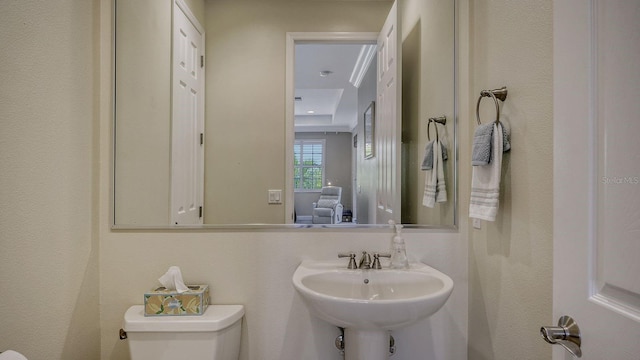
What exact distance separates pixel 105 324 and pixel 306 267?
929 millimetres

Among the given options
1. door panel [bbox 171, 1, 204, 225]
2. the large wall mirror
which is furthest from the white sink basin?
door panel [bbox 171, 1, 204, 225]

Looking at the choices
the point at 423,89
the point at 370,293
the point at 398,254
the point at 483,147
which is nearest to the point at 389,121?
the point at 423,89

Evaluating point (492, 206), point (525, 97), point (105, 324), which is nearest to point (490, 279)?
point (492, 206)

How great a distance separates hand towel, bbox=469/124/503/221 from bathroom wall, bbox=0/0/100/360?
1.57 meters

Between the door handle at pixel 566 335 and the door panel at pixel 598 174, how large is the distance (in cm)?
1

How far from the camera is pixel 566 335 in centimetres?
66

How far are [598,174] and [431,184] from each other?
2.90ft

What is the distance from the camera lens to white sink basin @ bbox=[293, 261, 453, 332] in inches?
39.9

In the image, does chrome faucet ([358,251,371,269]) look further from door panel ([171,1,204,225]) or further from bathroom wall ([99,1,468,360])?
door panel ([171,1,204,225])

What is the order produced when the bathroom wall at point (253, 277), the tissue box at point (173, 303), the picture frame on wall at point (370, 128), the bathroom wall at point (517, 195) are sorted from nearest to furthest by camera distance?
1. the bathroom wall at point (517, 195)
2. the tissue box at point (173, 303)
3. the bathroom wall at point (253, 277)
4. the picture frame on wall at point (370, 128)

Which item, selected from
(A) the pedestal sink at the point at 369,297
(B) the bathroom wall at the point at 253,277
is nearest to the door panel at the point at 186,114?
(B) the bathroom wall at the point at 253,277

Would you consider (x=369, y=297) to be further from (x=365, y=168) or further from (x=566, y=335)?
(x=566, y=335)

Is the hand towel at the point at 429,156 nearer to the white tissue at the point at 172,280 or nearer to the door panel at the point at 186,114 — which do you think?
the door panel at the point at 186,114

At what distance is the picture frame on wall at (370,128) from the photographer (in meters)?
1.53
